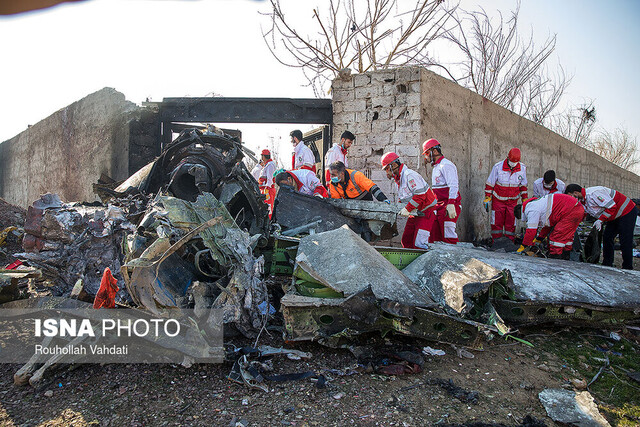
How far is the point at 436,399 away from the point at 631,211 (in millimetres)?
5570

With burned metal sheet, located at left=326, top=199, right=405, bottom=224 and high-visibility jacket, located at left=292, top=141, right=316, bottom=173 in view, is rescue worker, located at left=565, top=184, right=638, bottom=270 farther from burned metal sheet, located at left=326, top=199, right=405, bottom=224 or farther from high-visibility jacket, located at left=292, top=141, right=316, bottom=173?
high-visibility jacket, located at left=292, top=141, right=316, bottom=173

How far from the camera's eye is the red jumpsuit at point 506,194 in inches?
276

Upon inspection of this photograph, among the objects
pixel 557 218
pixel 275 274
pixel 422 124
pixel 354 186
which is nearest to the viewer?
pixel 275 274

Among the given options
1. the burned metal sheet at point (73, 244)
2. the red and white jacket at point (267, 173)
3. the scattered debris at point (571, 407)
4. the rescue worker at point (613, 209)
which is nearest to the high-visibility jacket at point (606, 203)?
the rescue worker at point (613, 209)

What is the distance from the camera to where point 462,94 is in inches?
291

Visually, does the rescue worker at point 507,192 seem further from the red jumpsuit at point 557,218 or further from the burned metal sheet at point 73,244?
the burned metal sheet at point 73,244

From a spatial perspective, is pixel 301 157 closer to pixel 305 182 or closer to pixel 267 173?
pixel 305 182

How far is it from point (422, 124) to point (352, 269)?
4.13m

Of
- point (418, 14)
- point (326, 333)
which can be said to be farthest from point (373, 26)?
point (326, 333)

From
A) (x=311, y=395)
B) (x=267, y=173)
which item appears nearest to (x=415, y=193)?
(x=311, y=395)

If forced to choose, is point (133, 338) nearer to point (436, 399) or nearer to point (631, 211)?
point (436, 399)

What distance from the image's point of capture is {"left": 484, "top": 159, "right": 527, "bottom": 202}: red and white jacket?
23.0 feet

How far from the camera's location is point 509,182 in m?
7.01

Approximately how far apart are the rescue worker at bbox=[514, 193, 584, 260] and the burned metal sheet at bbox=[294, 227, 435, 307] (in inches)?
120
